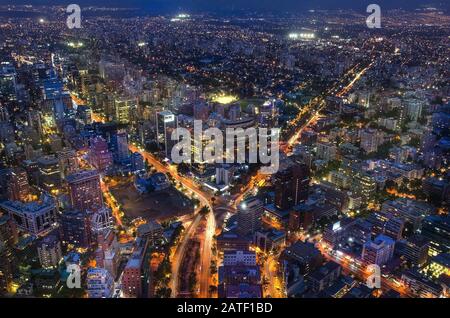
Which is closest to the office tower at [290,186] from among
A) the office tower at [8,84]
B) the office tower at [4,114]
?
the office tower at [4,114]

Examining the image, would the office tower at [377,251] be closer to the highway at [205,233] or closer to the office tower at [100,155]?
the highway at [205,233]

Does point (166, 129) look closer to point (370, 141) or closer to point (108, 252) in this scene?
point (108, 252)

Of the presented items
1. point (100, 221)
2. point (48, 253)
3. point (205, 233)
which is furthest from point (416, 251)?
point (48, 253)

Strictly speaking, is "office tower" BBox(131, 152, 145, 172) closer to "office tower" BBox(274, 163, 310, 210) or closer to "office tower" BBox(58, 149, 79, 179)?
"office tower" BBox(58, 149, 79, 179)

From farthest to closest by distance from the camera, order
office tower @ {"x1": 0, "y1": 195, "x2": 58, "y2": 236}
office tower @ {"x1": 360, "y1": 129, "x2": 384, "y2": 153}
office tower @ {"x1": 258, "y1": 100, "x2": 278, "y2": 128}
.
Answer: office tower @ {"x1": 258, "y1": 100, "x2": 278, "y2": 128}
office tower @ {"x1": 360, "y1": 129, "x2": 384, "y2": 153}
office tower @ {"x1": 0, "y1": 195, "x2": 58, "y2": 236}

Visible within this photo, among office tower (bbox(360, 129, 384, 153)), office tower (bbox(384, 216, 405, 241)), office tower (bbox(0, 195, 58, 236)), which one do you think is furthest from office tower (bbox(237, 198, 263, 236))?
office tower (bbox(360, 129, 384, 153))
